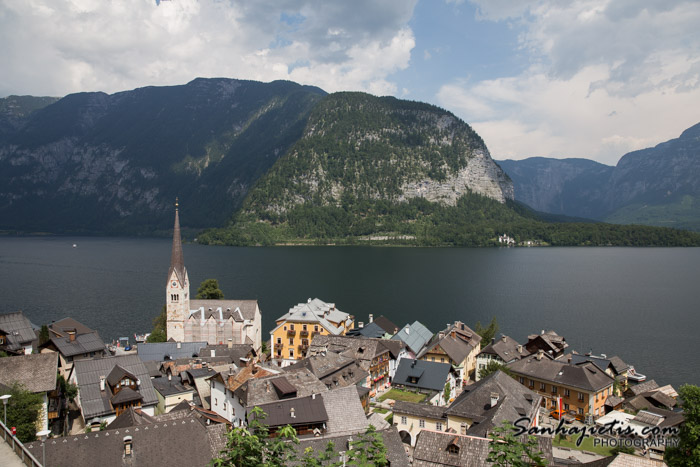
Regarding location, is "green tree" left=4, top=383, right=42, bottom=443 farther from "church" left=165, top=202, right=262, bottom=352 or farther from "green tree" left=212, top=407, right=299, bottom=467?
"church" left=165, top=202, right=262, bottom=352

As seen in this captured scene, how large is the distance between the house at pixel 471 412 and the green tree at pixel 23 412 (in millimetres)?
24591

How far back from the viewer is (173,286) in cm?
6356

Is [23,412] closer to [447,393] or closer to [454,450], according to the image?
[454,450]

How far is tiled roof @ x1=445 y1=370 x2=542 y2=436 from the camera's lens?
33.0m

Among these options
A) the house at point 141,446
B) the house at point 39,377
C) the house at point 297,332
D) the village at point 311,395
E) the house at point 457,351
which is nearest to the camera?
the house at point 141,446

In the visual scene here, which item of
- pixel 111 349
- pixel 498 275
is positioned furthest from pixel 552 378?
pixel 498 275

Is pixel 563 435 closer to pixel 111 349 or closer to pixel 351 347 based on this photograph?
pixel 351 347

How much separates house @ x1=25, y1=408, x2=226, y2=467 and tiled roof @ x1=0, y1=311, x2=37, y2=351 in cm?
2939

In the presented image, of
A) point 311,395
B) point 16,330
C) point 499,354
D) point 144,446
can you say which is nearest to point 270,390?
point 311,395

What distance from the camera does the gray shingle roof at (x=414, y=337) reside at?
61681 millimetres

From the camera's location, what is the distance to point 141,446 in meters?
25.7

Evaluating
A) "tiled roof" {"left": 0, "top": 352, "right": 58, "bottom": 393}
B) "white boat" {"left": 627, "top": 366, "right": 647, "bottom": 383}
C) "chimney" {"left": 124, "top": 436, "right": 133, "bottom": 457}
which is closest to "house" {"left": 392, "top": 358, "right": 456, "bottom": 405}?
"white boat" {"left": 627, "top": 366, "right": 647, "bottom": 383}

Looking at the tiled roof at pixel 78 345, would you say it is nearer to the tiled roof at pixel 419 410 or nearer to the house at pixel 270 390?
the house at pixel 270 390

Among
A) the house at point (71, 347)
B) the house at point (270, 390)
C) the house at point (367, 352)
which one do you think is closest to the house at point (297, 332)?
the house at point (367, 352)
